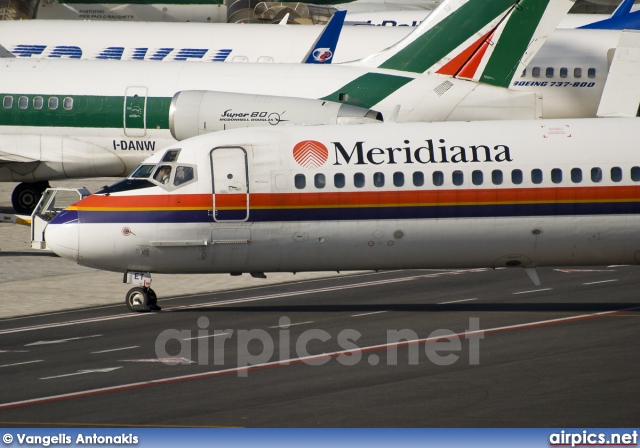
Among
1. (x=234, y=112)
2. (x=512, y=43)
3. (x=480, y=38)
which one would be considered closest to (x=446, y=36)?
(x=480, y=38)

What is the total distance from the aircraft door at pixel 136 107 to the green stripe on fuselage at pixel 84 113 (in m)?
0.12

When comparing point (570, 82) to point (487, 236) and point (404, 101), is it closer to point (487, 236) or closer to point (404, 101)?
point (404, 101)

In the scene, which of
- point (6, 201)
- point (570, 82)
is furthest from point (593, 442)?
point (6, 201)

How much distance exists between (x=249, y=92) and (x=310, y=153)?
1379cm

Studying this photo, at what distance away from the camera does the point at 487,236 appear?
90.7ft

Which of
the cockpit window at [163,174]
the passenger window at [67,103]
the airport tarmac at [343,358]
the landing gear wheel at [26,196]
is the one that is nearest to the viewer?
the airport tarmac at [343,358]

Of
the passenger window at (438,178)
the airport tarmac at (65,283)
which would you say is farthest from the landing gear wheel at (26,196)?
the passenger window at (438,178)

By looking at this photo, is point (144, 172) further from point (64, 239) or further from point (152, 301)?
point (152, 301)

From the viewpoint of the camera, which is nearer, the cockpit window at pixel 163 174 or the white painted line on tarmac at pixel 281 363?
the white painted line on tarmac at pixel 281 363

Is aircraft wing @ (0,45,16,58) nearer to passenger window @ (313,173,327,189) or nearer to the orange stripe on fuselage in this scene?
the orange stripe on fuselage

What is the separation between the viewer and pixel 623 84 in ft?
121

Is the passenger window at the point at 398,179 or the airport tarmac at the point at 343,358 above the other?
the passenger window at the point at 398,179

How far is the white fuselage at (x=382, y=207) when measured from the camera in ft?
90.5

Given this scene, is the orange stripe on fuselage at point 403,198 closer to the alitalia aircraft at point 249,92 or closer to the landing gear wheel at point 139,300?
the landing gear wheel at point 139,300
